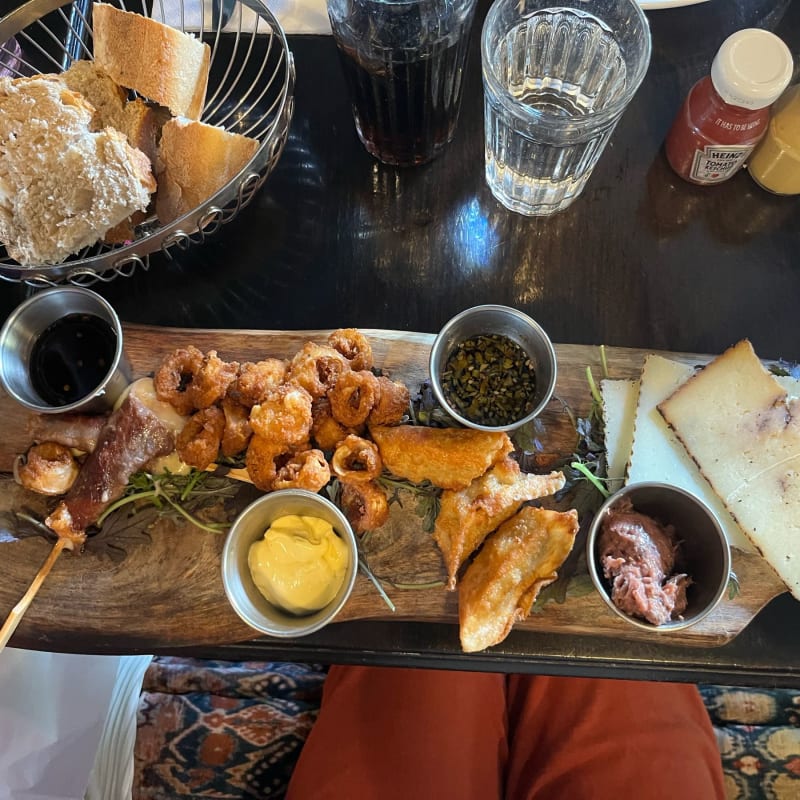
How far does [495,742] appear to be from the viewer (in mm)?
1596

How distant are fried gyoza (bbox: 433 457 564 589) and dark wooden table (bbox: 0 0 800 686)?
14.0 inches

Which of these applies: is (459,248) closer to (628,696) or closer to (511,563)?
(511,563)

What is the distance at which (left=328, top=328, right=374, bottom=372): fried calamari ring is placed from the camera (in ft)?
4.22

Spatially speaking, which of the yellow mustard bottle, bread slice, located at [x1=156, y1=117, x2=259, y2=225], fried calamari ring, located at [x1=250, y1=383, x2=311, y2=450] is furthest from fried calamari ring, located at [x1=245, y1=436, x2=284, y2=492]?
the yellow mustard bottle

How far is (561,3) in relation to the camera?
4.45 feet

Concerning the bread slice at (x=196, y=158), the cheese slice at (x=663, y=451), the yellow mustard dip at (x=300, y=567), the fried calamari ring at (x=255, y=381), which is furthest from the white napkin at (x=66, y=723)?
the cheese slice at (x=663, y=451)

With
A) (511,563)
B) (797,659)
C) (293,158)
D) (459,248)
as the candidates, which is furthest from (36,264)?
(797,659)

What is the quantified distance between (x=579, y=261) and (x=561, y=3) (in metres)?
0.52

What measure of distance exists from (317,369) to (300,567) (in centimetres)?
36

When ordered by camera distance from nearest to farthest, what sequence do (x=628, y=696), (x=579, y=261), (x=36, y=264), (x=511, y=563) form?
(x=511, y=563), (x=36, y=264), (x=579, y=261), (x=628, y=696)

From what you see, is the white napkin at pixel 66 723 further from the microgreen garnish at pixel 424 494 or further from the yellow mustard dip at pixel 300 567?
the microgreen garnish at pixel 424 494

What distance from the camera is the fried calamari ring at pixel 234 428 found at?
1229mm

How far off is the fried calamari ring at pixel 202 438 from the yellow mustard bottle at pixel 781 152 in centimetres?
126

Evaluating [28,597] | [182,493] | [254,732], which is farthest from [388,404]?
[254,732]
